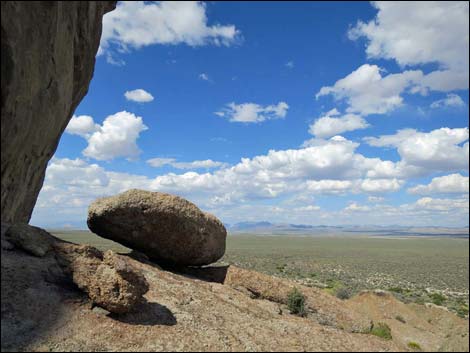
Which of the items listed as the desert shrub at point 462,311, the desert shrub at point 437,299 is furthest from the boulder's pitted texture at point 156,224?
the desert shrub at point 437,299

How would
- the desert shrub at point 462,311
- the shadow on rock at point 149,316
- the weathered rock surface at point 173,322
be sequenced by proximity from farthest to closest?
the desert shrub at point 462,311, the shadow on rock at point 149,316, the weathered rock surface at point 173,322

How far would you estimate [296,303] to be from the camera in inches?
720

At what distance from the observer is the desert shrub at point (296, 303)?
18016mm

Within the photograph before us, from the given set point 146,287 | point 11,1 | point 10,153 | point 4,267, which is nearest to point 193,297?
point 146,287

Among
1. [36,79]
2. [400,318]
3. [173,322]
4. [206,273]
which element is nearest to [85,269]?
[173,322]

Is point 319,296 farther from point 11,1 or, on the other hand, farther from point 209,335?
point 11,1

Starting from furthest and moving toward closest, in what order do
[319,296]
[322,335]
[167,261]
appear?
1. [167,261]
2. [319,296]
3. [322,335]

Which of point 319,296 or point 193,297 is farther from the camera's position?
point 319,296

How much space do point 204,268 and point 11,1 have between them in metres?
16.2

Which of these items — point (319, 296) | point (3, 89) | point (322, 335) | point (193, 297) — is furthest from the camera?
point (319, 296)

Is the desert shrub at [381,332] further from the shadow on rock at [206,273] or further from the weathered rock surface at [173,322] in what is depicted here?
the shadow on rock at [206,273]

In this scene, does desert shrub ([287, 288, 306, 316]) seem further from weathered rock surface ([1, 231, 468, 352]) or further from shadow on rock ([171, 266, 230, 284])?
shadow on rock ([171, 266, 230, 284])

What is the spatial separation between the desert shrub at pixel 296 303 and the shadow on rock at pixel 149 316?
6.54m

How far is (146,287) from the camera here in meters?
14.3
